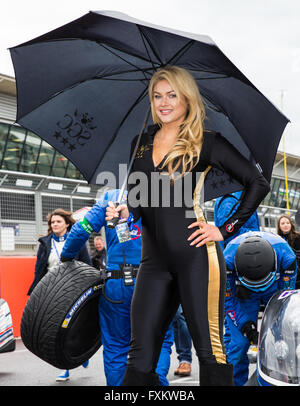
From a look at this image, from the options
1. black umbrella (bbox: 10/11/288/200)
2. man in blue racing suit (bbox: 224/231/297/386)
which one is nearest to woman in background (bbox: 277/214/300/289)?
man in blue racing suit (bbox: 224/231/297/386)

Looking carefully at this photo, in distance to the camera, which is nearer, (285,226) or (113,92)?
(113,92)

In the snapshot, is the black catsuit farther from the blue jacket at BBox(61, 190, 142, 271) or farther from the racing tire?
the blue jacket at BBox(61, 190, 142, 271)

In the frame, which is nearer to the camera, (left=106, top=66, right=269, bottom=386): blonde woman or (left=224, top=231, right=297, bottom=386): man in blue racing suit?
(left=106, top=66, right=269, bottom=386): blonde woman

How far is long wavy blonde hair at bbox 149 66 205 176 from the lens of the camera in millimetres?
2645

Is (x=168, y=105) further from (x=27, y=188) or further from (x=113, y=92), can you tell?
(x=27, y=188)

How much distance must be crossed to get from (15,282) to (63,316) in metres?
6.41

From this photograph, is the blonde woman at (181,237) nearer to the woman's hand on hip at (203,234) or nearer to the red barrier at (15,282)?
the woman's hand on hip at (203,234)

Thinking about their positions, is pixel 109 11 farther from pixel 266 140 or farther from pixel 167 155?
pixel 266 140

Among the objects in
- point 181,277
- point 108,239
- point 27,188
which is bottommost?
point 181,277

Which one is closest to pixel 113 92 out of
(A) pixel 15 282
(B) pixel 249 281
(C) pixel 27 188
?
(B) pixel 249 281

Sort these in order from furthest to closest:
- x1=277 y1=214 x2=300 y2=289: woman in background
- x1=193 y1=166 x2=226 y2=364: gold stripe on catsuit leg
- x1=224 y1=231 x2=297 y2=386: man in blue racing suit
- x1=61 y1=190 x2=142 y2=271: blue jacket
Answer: x1=277 y1=214 x2=300 y2=289: woman in background, x1=61 y1=190 x2=142 y2=271: blue jacket, x1=224 y1=231 x2=297 y2=386: man in blue racing suit, x1=193 y1=166 x2=226 y2=364: gold stripe on catsuit leg

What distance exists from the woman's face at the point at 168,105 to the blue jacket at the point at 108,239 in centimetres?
121

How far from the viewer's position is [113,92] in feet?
10.9

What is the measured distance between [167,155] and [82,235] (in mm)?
1576
